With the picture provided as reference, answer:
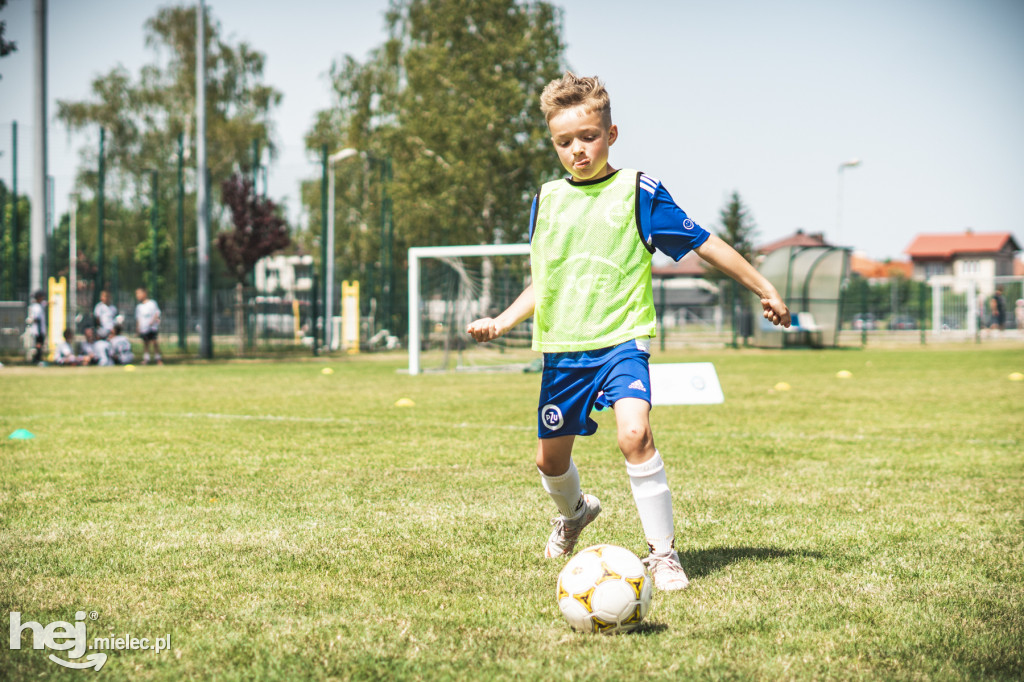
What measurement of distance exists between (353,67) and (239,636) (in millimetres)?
41778

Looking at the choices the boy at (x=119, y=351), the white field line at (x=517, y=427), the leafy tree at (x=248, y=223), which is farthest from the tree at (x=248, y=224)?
the white field line at (x=517, y=427)

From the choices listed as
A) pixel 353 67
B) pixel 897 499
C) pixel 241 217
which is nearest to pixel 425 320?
pixel 241 217

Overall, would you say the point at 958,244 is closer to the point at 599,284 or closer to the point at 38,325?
the point at 38,325

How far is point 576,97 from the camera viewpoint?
3.51 metres

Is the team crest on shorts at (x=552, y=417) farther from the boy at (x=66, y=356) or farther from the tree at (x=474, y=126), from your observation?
the tree at (x=474, y=126)

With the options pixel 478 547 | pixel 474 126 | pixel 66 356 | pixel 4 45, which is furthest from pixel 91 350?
pixel 478 547

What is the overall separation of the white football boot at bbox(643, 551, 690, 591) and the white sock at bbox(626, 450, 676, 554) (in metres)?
0.03

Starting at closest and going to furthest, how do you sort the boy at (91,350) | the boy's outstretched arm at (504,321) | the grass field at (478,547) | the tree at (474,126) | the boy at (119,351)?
the grass field at (478,547) < the boy's outstretched arm at (504,321) < the boy at (91,350) < the boy at (119,351) < the tree at (474,126)

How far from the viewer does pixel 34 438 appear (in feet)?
25.0

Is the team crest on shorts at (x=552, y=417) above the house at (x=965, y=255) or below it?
below

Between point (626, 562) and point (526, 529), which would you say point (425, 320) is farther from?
point (626, 562)

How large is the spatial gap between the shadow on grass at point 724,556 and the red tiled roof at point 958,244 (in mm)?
109045

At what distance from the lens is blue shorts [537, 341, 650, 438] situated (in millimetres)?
3514

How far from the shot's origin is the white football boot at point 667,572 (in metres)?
3.35
